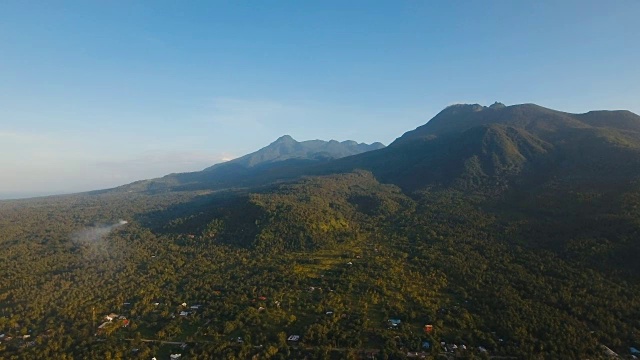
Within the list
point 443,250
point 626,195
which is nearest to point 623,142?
point 626,195

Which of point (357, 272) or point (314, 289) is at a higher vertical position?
point (357, 272)

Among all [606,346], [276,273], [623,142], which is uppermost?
[623,142]

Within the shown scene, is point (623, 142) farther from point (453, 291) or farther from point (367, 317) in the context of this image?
point (367, 317)

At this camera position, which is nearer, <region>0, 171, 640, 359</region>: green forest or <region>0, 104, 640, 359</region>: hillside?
<region>0, 171, 640, 359</region>: green forest

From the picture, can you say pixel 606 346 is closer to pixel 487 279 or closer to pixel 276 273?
pixel 487 279

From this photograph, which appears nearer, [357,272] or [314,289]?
[314,289]

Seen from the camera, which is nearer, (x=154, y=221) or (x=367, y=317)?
(x=367, y=317)

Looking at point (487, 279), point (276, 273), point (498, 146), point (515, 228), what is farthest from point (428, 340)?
point (498, 146)

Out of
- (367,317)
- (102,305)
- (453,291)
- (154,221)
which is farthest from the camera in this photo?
(154,221)

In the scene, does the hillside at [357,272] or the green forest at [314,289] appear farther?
the hillside at [357,272]

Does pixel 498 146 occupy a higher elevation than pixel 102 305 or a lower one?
higher

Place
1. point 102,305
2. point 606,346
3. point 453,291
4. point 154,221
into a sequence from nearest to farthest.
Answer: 1. point 606,346
2. point 102,305
3. point 453,291
4. point 154,221
